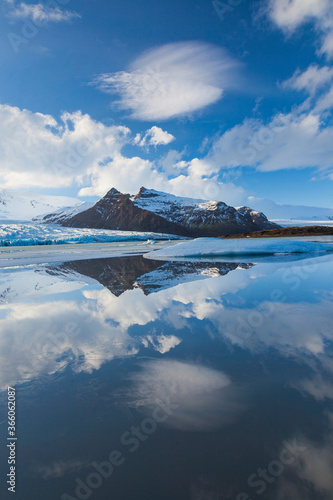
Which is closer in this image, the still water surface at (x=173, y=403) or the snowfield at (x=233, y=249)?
the still water surface at (x=173, y=403)

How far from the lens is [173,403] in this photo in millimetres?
2178

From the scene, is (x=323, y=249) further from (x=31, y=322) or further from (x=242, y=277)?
(x=31, y=322)

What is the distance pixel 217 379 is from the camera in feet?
8.24
